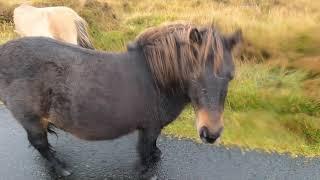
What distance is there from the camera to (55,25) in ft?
20.5

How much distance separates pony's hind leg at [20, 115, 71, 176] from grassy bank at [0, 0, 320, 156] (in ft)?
4.37

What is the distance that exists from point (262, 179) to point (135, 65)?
1.68 m

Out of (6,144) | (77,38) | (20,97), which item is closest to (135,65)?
(20,97)

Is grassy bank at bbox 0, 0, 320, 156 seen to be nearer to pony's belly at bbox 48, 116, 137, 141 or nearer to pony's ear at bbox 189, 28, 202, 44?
pony's ear at bbox 189, 28, 202, 44

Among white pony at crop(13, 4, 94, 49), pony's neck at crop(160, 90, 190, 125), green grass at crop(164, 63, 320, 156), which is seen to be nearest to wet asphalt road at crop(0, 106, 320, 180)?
green grass at crop(164, 63, 320, 156)

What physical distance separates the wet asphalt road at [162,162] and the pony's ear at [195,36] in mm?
1538

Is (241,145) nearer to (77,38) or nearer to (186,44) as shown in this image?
(186,44)

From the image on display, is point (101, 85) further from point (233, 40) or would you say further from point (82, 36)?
point (82, 36)

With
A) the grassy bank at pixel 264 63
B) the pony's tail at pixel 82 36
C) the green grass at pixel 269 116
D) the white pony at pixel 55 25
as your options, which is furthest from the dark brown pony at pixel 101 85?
the pony's tail at pixel 82 36

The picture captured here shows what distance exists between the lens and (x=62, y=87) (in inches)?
156

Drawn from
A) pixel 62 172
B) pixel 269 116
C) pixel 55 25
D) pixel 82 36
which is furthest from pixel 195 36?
pixel 55 25

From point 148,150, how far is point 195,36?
1.34 m

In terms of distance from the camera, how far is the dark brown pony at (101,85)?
12.3ft

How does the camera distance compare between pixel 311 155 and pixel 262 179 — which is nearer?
pixel 262 179
